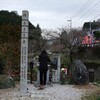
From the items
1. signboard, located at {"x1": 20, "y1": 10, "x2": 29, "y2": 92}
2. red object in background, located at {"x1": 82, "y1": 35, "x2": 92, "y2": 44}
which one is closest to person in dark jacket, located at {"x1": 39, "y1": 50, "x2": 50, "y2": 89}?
signboard, located at {"x1": 20, "y1": 10, "x2": 29, "y2": 92}

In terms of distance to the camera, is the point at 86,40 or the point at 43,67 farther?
the point at 86,40

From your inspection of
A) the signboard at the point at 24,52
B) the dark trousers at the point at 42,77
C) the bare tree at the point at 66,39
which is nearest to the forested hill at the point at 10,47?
the dark trousers at the point at 42,77

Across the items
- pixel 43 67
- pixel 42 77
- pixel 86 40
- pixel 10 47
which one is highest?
pixel 86 40

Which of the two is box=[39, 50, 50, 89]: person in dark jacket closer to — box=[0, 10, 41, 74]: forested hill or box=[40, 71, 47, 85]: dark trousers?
box=[40, 71, 47, 85]: dark trousers

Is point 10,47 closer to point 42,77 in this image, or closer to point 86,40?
point 42,77

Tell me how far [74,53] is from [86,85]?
27328 mm

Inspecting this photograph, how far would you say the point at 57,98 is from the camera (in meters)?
12.2

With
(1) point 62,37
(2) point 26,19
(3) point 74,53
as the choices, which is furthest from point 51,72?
(1) point 62,37

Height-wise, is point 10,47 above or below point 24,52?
above

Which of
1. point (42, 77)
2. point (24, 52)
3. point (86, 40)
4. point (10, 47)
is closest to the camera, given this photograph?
point (24, 52)

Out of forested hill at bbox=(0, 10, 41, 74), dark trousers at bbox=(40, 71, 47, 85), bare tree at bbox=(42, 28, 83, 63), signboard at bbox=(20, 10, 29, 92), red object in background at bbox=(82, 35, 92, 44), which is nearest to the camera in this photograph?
signboard at bbox=(20, 10, 29, 92)

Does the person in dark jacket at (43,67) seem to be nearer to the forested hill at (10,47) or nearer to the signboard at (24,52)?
the signboard at (24,52)

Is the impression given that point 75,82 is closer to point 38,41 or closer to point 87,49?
point 87,49

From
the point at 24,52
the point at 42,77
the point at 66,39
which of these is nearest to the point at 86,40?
the point at 66,39
